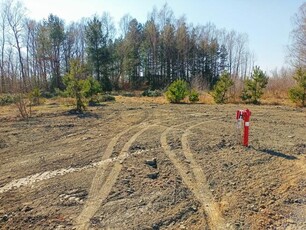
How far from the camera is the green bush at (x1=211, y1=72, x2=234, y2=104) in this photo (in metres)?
22.8

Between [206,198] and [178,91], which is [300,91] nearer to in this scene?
[178,91]

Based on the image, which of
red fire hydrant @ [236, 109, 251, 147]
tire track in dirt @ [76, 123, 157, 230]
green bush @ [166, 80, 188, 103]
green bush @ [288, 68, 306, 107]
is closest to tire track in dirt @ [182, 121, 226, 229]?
tire track in dirt @ [76, 123, 157, 230]

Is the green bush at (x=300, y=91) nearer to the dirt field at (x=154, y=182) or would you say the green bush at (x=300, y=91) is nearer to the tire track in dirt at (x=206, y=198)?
the dirt field at (x=154, y=182)

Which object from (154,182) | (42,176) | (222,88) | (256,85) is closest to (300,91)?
(256,85)

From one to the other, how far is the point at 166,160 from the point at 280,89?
28.8 m

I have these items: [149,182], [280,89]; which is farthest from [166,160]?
[280,89]

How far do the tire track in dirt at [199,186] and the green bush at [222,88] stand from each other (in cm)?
1591

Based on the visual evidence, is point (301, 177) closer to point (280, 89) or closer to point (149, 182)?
point (149, 182)

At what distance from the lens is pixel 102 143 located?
840 centimetres

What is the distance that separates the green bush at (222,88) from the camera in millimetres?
22828

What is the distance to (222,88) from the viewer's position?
75.4ft

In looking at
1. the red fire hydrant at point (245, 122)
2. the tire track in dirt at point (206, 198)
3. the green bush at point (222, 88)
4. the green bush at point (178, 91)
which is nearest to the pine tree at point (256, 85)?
the green bush at point (222, 88)

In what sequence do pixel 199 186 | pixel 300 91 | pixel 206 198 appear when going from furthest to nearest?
pixel 300 91, pixel 199 186, pixel 206 198

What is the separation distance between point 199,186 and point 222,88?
1888 cm
